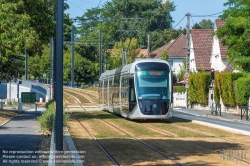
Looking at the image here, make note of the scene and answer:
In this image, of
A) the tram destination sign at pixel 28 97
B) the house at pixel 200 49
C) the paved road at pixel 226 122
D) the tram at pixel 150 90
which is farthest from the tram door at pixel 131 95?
the house at pixel 200 49

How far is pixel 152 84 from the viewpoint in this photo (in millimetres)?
31875

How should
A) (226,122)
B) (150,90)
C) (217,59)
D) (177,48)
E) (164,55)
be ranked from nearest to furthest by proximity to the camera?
1. (150,90)
2. (226,122)
3. (217,59)
4. (164,55)
5. (177,48)

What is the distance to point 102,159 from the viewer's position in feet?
50.8

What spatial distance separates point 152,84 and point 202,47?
51.0 meters

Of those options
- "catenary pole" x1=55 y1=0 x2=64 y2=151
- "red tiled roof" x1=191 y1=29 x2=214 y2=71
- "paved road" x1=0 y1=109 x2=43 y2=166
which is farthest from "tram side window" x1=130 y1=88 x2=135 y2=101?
"red tiled roof" x1=191 y1=29 x2=214 y2=71

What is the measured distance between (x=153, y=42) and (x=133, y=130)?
98493mm

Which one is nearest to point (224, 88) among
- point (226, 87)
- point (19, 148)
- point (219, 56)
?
point (226, 87)

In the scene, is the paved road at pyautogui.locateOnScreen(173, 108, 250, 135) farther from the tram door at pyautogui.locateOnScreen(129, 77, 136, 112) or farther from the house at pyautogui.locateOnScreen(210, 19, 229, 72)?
the house at pyautogui.locateOnScreen(210, 19, 229, 72)

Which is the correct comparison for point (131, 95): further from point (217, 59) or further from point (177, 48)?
point (177, 48)

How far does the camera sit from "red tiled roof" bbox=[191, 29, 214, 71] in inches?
3155

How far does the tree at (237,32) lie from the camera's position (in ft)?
146

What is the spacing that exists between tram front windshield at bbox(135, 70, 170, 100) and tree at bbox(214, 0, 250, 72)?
14178 millimetres

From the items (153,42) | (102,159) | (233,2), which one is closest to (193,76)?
Result: (233,2)

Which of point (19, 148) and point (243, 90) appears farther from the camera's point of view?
point (243, 90)
